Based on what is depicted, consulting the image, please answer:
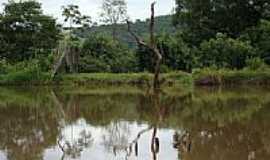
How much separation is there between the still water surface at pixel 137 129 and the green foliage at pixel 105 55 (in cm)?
1660

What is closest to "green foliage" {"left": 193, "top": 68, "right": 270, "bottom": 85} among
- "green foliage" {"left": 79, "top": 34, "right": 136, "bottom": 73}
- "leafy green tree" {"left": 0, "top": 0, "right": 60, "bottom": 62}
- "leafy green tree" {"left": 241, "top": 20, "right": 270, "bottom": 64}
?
"leafy green tree" {"left": 241, "top": 20, "right": 270, "bottom": 64}

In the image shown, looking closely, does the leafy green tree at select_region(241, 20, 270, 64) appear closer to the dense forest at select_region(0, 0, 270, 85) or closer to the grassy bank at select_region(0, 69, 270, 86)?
the dense forest at select_region(0, 0, 270, 85)

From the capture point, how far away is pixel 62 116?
16.2 metres

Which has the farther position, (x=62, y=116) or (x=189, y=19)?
(x=189, y=19)

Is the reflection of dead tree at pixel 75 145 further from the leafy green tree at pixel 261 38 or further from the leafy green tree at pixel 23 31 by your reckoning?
the leafy green tree at pixel 23 31

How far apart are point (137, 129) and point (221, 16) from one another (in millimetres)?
30287

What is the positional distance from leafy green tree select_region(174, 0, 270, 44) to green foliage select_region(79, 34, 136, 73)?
580 centimetres

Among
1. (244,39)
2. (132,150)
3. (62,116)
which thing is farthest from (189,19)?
(132,150)

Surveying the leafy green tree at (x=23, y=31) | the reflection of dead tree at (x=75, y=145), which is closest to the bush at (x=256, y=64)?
the leafy green tree at (x=23, y=31)

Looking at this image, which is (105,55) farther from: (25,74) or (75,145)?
(75,145)

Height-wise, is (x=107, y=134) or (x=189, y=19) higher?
(x=189, y=19)

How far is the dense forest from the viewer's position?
34625 mm

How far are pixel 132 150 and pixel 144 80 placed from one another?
2272 centimetres

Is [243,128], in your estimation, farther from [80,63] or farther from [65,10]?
→ [65,10]
